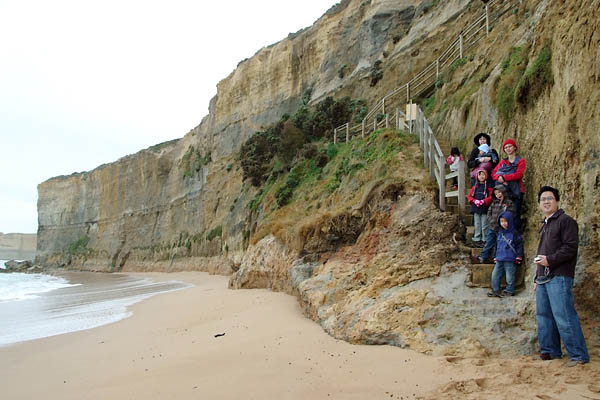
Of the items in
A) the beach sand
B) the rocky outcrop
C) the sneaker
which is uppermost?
the sneaker

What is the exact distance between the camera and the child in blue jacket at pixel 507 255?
481cm

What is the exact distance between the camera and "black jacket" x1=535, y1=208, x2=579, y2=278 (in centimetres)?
375

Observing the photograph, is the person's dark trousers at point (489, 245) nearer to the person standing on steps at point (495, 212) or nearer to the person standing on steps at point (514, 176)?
the person standing on steps at point (495, 212)

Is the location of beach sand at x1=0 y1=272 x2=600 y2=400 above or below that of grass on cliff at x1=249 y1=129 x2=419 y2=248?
below

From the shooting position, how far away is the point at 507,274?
486 cm

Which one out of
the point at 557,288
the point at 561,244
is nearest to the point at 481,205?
the point at 561,244

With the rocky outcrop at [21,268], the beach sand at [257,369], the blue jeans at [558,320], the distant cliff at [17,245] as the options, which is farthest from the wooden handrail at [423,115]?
the distant cliff at [17,245]

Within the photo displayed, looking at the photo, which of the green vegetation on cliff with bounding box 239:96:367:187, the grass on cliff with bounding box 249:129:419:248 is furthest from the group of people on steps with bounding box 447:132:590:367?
the green vegetation on cliff with bounding box 239:96:367:187

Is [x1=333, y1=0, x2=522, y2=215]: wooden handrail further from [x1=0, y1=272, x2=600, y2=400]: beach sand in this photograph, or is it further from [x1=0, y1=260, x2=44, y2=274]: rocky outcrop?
[x1=0, y1=260, x2=44, y2=274]: rocky outcrop

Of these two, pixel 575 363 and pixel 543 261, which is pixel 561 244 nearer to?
pixel 543 261

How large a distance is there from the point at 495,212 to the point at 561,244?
4.97ft

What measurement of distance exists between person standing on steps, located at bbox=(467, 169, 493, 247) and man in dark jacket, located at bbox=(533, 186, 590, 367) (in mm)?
1905

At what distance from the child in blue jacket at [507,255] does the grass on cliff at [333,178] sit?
298 centimetres

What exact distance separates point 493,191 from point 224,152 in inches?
1226
